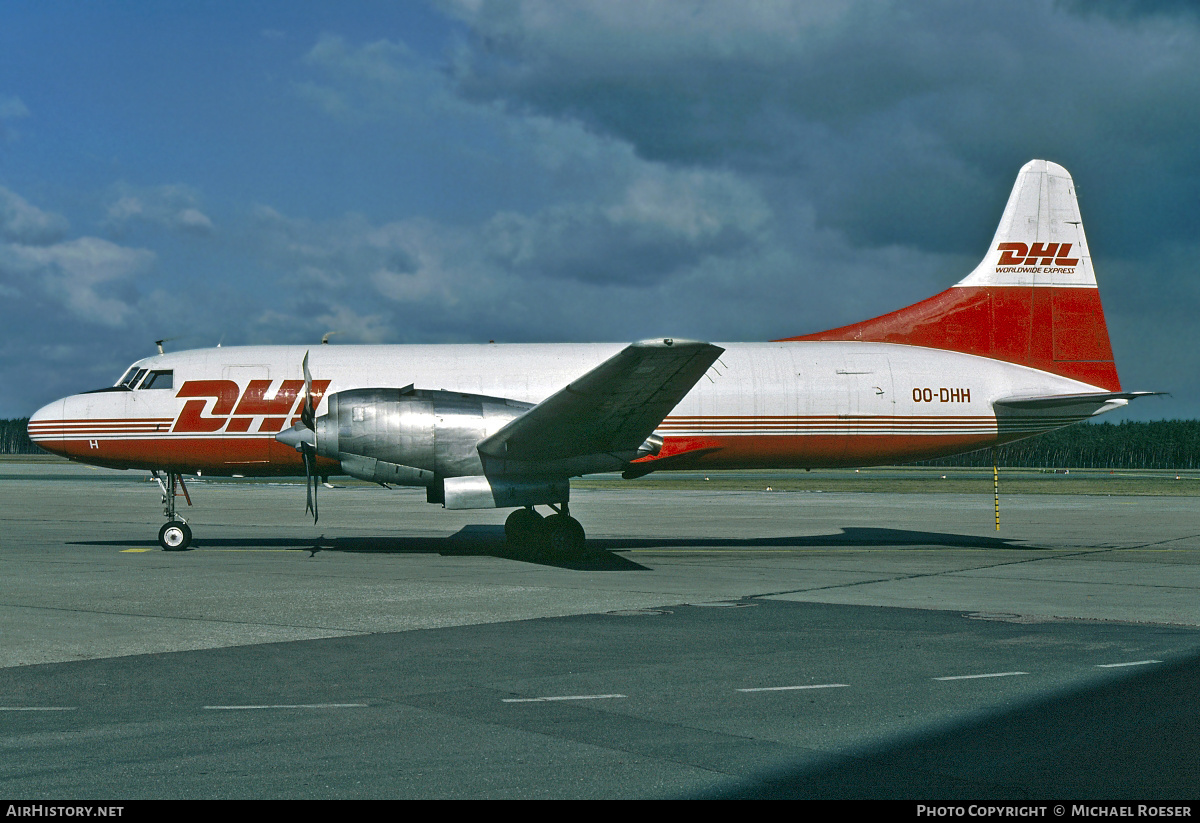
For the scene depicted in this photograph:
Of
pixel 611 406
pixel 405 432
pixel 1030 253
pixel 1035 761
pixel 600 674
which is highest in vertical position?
pixel 1030 253

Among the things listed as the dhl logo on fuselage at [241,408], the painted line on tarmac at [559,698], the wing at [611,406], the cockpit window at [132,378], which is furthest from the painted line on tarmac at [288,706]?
the cockpit window at [132,378]

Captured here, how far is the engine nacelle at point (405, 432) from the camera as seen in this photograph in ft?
58.2

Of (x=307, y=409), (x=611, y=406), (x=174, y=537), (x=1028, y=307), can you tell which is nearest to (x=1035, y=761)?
(x=611, y=406)

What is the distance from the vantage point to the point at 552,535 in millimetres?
18797

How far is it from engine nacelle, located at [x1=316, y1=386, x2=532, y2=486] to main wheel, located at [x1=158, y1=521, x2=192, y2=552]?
13.8 feet

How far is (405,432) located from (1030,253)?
14.3 meters

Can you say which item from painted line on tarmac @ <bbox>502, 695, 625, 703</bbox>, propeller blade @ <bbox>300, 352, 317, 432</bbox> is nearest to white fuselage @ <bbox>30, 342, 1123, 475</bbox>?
propeller blade @ <bbox>300, 352, 317, 432</bbox>

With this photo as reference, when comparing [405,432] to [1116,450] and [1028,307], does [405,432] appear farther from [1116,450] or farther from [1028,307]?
[1116,450]

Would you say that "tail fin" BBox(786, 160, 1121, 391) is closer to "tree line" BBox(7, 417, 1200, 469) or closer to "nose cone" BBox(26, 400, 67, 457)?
"nose cone" BBox(26, 400, 67, 457)

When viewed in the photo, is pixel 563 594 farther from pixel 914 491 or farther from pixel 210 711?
pixel 914 491

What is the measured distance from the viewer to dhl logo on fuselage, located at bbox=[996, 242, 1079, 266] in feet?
73.0

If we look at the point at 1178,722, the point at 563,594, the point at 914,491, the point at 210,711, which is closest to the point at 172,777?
the point at 210,711

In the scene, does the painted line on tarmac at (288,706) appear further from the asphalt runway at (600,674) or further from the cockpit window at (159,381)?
the cockpit window at (159,381)
